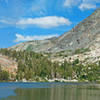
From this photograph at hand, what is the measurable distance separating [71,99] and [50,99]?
6.46 m

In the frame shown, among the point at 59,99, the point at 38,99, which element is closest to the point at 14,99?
the point at 38,99

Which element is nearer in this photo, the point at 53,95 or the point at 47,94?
the point at 53,95

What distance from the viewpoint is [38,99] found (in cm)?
6225

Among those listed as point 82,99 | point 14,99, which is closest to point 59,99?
point 82,99

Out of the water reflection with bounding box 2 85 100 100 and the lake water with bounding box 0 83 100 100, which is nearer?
the water reflection with bounding box 2 85 100 100

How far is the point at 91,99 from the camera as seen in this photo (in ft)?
217

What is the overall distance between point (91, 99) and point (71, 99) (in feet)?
21.6

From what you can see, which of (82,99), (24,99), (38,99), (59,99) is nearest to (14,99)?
(24,99)

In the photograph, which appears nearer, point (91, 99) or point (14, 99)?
point (14, 99)

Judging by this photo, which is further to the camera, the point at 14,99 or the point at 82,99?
the point at 82,99

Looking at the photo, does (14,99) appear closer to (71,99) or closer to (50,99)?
(50,99)

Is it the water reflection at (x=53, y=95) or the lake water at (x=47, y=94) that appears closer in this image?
the water reflection at (x=53, y=95)

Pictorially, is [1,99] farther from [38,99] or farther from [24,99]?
[38,99]

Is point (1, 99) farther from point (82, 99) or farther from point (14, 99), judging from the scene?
point (82, 99)
